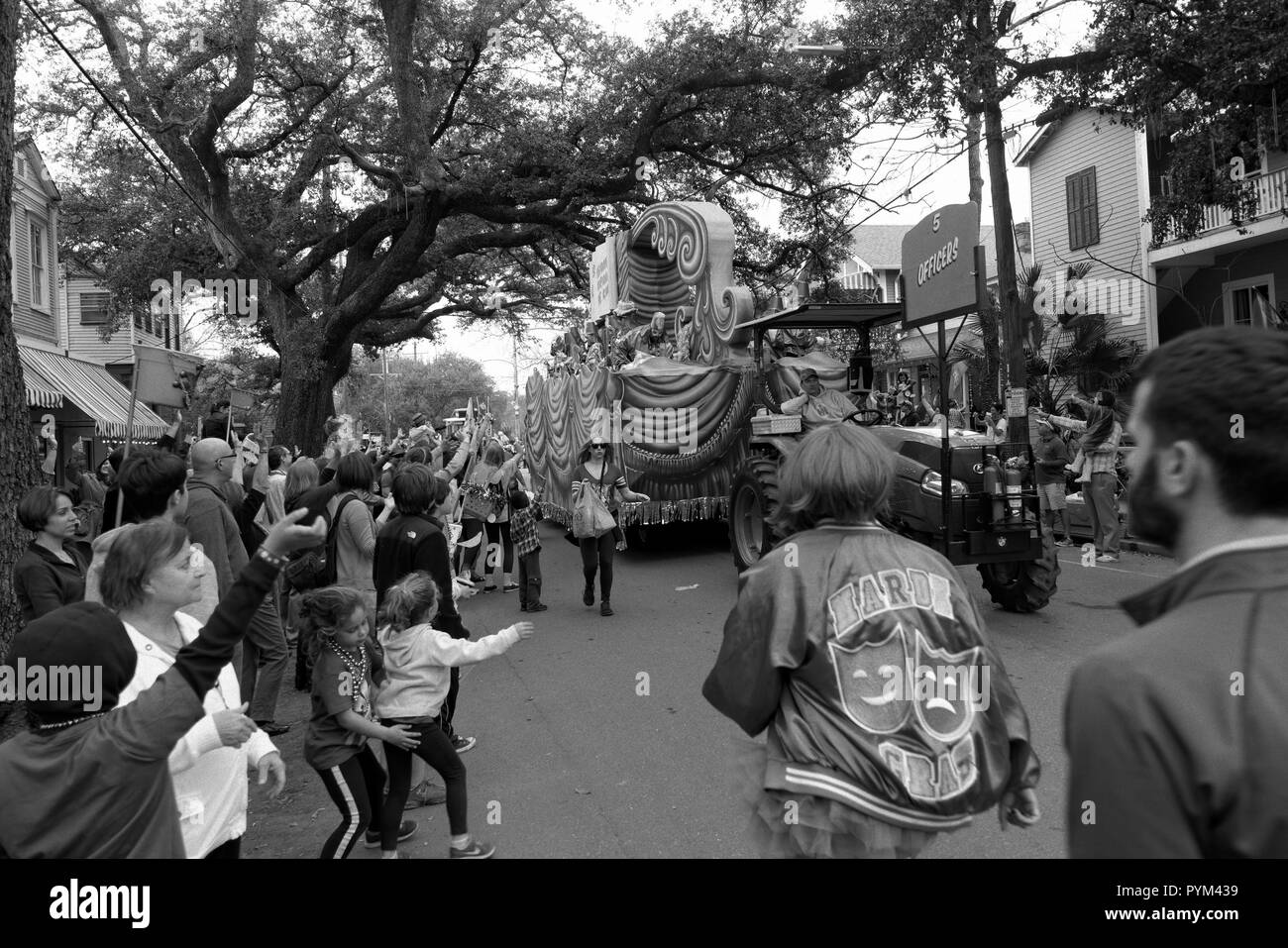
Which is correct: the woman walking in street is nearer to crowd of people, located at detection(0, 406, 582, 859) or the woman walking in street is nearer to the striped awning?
crowd of people, located at detection(0, 406, 582, 859)

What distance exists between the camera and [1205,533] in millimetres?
1332

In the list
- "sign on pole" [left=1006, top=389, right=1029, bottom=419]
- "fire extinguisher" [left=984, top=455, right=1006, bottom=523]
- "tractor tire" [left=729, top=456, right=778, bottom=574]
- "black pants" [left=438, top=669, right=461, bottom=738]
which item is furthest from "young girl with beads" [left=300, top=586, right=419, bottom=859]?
"sign on pole" [left=1006, top=389, right=1029, bottom=419]

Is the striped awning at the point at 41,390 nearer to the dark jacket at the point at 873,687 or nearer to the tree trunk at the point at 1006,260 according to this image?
the tree trunk at the point at 1006,260

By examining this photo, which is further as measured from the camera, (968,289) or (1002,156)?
(1002,156)

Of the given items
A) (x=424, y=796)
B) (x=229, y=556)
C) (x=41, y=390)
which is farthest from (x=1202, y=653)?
(x=41, y=390)

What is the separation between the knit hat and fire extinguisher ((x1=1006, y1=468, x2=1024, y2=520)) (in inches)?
270

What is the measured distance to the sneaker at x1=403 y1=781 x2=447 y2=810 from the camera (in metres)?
4.79

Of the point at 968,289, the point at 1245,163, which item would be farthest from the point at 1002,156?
the point at 968,289

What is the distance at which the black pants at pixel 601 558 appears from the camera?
896cm

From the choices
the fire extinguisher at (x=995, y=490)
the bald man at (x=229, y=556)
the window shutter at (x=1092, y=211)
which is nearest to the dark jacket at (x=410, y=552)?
the bald man at (x=229, y=556)

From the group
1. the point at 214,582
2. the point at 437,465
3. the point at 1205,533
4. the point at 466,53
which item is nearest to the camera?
the point at 1205,533
